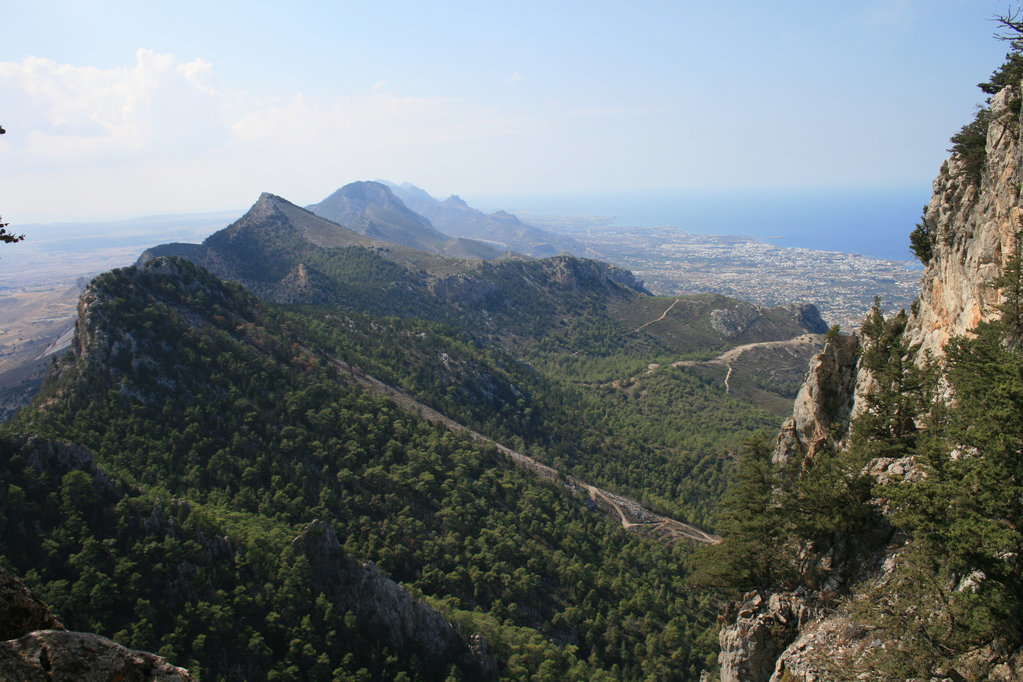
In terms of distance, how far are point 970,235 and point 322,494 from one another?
2063 inches

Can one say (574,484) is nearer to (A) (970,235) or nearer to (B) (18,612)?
(A) (970,235)

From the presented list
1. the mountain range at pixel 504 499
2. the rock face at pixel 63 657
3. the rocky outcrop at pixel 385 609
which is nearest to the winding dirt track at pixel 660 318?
the mountain range at pixel 504 499

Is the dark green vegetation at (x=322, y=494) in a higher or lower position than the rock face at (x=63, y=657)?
lower

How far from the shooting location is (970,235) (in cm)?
2303

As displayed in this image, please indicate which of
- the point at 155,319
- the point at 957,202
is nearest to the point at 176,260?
the point at 155,319

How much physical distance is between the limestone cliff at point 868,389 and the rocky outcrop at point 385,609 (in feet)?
63.2

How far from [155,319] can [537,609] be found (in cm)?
5308

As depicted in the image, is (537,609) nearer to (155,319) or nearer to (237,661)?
(237,661)

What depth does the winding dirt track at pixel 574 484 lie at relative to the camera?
69.8 metres

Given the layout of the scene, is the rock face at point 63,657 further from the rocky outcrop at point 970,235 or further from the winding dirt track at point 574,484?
the winding dirt track at point 574,484

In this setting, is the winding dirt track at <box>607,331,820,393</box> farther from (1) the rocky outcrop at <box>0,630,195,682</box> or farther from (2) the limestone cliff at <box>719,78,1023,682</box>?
(1) the rocky outcrop at <box>0,630,195,682</box>

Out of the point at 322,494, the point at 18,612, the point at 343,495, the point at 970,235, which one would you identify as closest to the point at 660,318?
the point at 343,495

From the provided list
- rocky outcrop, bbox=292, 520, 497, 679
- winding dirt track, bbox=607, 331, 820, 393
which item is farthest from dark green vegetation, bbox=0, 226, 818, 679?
winding dirt track, bbox=607, 331, 820, 393

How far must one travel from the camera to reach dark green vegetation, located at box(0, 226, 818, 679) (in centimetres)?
3566
